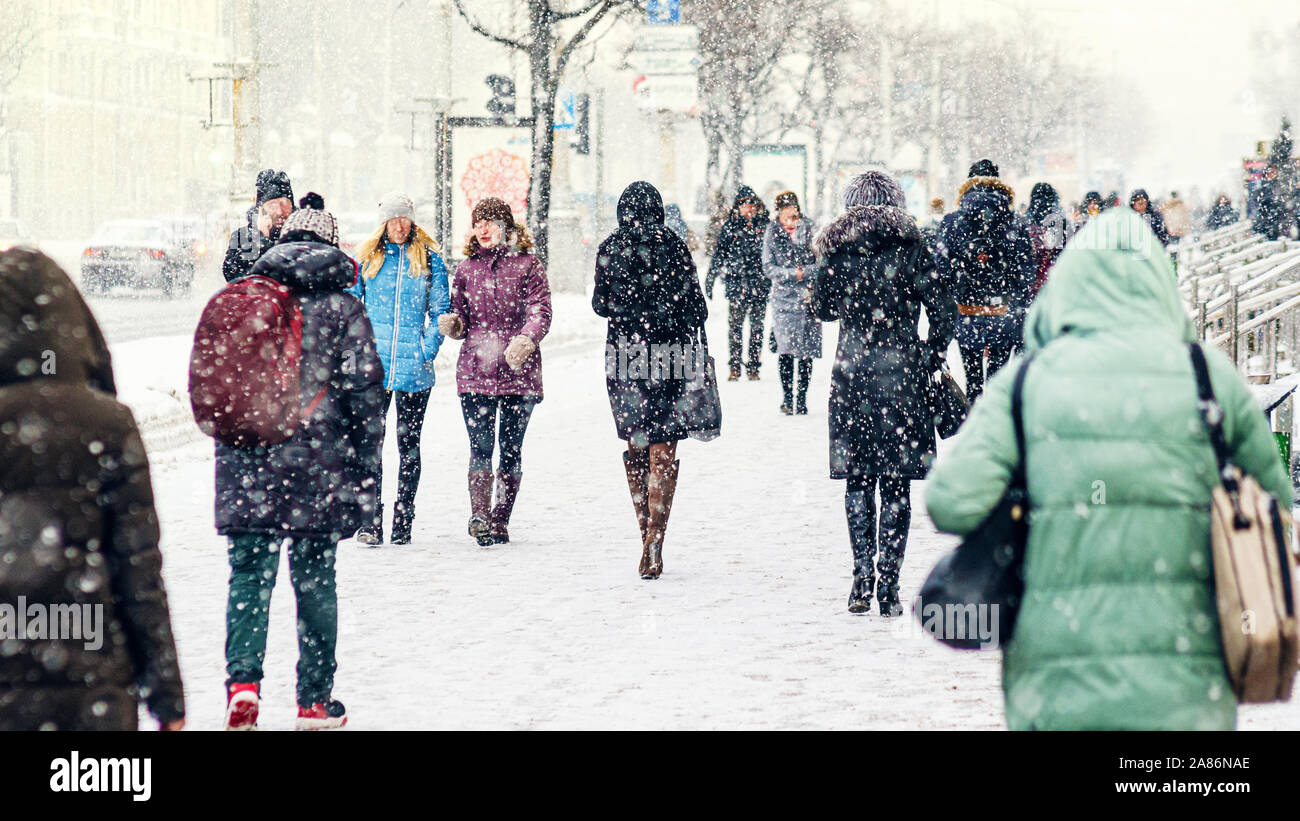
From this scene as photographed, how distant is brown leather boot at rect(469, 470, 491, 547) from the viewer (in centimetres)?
964

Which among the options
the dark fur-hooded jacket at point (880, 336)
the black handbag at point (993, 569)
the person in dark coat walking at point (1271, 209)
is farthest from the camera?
the person in dark coat walking at point (1271, 209)

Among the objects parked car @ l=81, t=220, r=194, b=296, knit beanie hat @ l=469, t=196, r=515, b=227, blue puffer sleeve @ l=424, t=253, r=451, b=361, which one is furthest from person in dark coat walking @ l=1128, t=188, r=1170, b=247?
parked car @ l=81, t=220, r=194, b=296

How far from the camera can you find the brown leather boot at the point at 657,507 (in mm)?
8758

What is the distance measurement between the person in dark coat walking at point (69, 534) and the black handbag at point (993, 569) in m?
1.44

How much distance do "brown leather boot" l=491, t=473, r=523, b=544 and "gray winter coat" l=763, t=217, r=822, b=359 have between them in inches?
246

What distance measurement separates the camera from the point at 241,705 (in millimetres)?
5676

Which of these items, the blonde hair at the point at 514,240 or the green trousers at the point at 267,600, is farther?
the blonde hair at the point at 514,240

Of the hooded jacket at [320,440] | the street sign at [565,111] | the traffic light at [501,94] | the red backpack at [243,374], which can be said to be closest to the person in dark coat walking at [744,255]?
the traffic light at [501,94]

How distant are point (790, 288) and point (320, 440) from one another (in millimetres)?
10574

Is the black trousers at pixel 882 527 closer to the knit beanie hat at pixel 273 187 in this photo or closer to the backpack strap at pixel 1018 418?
the knit beanie hat at pixel 273 187

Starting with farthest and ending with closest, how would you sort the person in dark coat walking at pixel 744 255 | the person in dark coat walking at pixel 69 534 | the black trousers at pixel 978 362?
1. the person in dark coat walking at pixel 744 255
2. the black trousers at pixel 978 362
3. the person in dark coat walking at pixel 69 534

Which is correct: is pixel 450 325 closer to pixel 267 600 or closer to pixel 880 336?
pixel 880 336

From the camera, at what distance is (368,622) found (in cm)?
770
